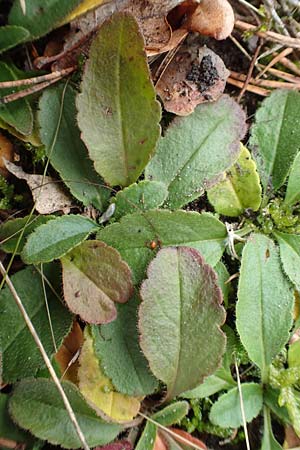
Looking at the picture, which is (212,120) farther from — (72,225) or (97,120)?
(72,225)

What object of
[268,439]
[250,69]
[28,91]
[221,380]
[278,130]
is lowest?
[268,439]

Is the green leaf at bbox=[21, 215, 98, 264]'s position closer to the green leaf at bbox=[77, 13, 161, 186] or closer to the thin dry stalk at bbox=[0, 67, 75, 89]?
the green leaf at bbox=[77, 13, 161, 186]

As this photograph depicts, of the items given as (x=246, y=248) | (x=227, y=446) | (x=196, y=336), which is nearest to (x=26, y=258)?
(x=196, y=336)

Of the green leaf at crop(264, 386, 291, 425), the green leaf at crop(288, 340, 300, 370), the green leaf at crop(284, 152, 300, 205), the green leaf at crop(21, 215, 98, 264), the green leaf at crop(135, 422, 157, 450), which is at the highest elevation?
the green leaf at crop(21, 215, 98, 264)

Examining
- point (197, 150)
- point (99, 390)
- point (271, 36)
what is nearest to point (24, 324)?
point (99, 390)

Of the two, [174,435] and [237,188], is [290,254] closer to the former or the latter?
[237,188]

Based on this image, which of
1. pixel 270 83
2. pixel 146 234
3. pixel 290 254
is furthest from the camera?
pixel 270 83

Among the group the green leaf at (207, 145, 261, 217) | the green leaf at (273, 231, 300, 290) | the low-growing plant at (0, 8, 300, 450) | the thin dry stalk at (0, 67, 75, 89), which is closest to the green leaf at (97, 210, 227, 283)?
the low-growing plant at (0, 8, 300, 450)
